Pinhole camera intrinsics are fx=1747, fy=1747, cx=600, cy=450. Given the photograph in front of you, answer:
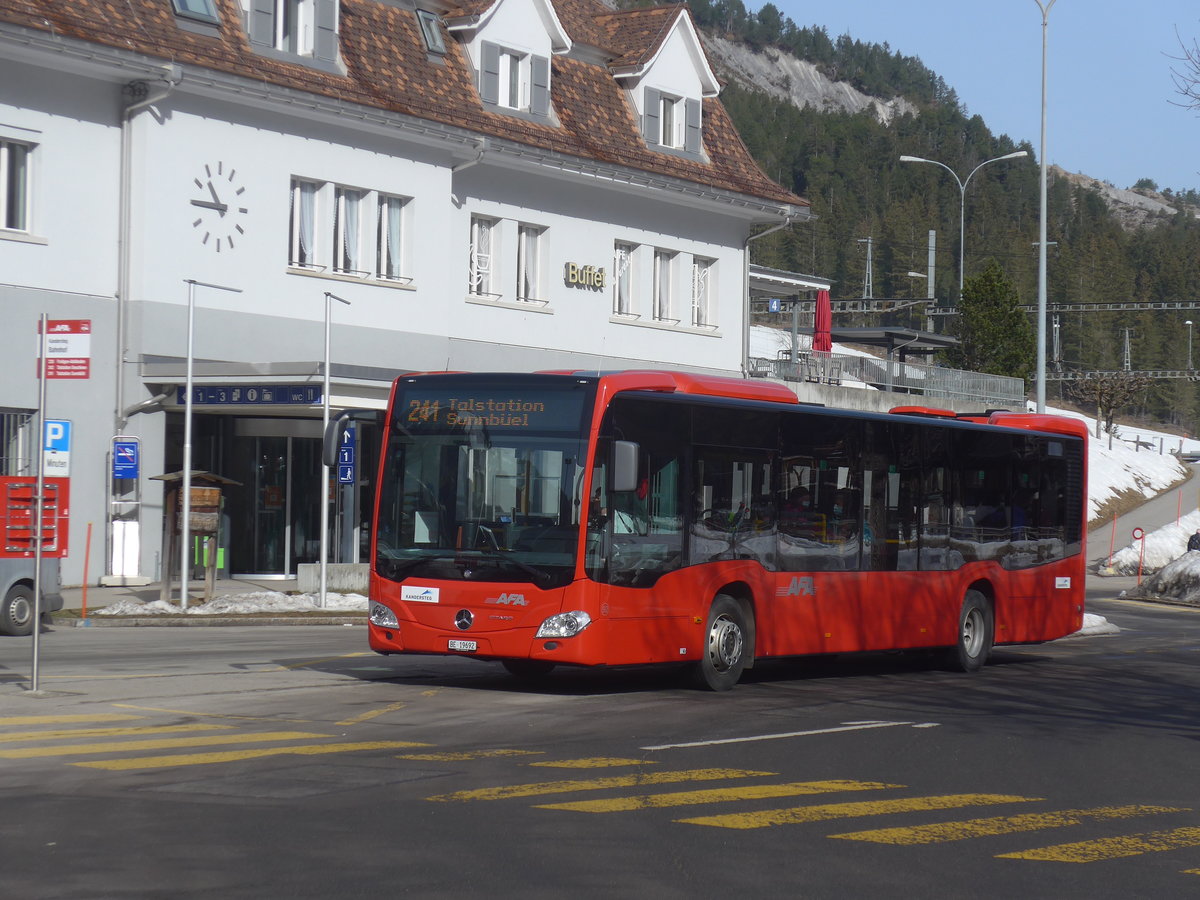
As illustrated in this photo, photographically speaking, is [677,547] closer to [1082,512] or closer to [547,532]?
[547,532]

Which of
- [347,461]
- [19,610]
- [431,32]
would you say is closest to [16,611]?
[19,610]

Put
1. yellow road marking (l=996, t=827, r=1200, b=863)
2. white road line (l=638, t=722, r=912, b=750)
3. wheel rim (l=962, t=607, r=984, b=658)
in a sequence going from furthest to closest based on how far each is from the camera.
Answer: wheel rim (l=962, t=607, r=984, b=658) → white road line (l=638, t=722, r=912, b=750) → yellow road marking (l=996, t=827, r=1200, b=863)

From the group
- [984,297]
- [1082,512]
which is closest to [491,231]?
[1082,512]

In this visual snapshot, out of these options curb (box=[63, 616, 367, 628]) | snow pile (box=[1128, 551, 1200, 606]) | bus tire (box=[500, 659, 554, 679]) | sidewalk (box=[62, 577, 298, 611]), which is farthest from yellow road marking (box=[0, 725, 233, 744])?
snow pile (box=[1128, 551, 1200, 606])

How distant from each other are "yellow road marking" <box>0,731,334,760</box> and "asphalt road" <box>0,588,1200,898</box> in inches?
1.6

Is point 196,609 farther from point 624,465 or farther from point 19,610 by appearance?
point 624,465

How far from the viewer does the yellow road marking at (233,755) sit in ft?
33.6

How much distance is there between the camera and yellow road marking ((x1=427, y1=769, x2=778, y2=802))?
9.33 metres

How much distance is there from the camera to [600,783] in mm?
9812

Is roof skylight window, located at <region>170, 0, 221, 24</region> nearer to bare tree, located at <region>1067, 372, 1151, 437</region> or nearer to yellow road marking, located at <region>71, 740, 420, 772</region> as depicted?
yellow road marking, located at <region>71, 740, 420, 772</region>

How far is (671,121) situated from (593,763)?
30679 millimetres

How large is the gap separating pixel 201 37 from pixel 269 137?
200 cm

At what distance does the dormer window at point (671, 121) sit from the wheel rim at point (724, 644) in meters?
24.7

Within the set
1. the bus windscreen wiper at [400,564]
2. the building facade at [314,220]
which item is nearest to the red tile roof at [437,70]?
the building facade at [314,220]
